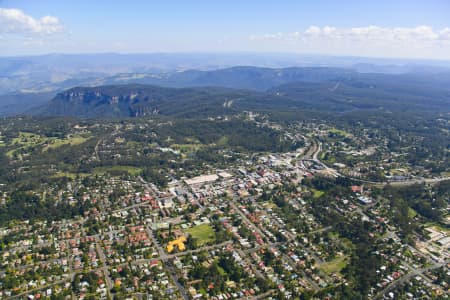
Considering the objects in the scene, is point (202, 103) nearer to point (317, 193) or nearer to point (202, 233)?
point (317, 193)

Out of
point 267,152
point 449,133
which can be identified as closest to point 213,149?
point 267,152

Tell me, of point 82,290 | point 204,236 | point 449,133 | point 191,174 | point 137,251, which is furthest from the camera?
point 449,133

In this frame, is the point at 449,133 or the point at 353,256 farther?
the point at 449,133

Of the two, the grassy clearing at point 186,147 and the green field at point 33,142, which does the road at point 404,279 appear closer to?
the grassy clearing at point 186,147

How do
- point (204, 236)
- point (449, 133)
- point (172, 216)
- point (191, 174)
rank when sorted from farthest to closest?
point (449, 133), point (191, 174), point (172, 216), point (204, 236)

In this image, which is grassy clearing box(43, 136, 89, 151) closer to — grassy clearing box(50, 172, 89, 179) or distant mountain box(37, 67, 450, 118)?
→ grassy clearing box(50, 172, 89, 179)

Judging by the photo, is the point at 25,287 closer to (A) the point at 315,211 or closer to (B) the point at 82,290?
(B) the point at 82,290
